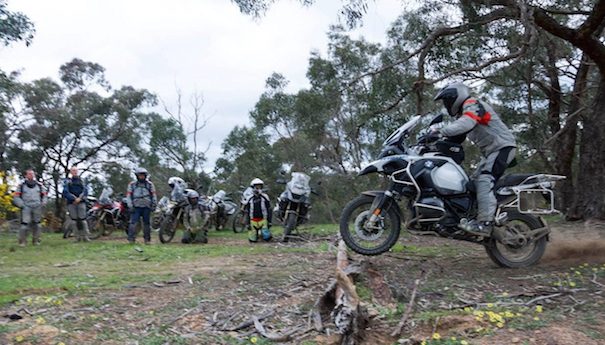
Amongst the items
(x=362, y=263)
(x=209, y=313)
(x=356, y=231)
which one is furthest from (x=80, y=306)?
(x=356, y=231)

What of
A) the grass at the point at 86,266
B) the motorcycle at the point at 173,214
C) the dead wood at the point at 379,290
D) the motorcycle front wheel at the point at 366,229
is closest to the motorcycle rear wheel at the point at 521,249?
the motorcycle front wheel at the point at 366,229

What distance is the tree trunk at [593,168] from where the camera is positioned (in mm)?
8227

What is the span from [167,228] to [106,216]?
3385 mm

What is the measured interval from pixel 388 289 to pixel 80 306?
2.77 metres

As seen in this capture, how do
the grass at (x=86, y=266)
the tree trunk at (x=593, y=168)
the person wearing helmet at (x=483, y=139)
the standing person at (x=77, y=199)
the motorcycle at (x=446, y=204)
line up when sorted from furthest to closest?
the standing person at (x=77, y=199) < the tree trunk at (x=593, y=168) < the motorcycle at (x=446, y=204) < the person wearing helmet at (x=483, y=139) < the grass at (x=86, y=266)

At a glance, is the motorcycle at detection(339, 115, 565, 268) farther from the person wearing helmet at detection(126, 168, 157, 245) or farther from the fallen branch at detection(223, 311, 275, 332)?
the person wearing helmet at detection(126, 168, 157, 245)

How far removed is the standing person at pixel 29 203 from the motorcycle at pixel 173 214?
8.72 ft

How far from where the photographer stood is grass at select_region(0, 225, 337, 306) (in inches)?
212

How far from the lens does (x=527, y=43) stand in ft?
24.6

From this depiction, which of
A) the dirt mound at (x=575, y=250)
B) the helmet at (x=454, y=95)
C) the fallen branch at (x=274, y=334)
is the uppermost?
the helmet at (x=454, y=95)

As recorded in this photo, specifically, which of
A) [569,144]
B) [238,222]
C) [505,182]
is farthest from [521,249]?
[238,222]

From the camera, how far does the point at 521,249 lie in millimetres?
5832

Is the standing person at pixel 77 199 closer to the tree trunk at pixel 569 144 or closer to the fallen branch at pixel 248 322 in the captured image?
the fallen branch at pixel 248 322

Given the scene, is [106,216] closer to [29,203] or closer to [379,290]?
[29,203]
